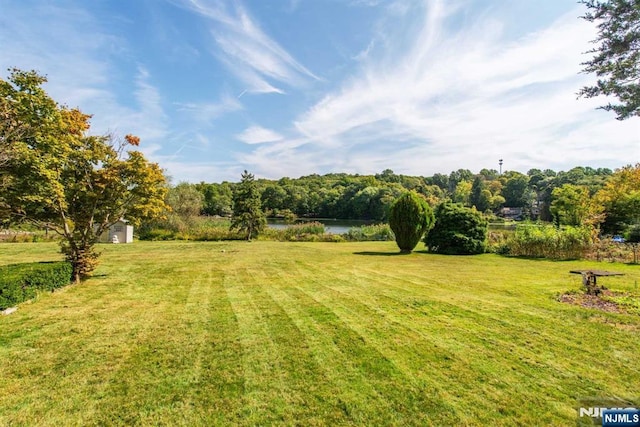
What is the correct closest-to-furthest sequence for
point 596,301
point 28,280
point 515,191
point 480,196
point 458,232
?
point 596,301
point 28,280
point 458,232
point 480,196
point 515,191

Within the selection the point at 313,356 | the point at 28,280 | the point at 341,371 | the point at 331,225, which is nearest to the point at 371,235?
the point at 28,280

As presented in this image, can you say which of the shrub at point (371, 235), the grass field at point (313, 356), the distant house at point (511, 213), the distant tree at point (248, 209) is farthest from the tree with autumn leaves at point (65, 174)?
the distant house at point (511, 213)

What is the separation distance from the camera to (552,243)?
41.2 ft

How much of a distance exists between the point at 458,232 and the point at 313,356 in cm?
1238

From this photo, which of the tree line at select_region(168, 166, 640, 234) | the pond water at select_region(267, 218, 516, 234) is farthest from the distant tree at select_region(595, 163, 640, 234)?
the pond water at select_region(267, 218, 516, 234)

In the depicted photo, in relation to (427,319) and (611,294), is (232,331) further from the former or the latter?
(611,294)

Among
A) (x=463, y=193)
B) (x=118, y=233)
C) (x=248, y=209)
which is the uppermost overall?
(x=463, y=193)

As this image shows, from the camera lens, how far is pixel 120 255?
1275 cm

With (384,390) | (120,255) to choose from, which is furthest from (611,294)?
(120,255)

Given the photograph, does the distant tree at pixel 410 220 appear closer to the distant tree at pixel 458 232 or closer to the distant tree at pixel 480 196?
the distant tree at pixel 458 232

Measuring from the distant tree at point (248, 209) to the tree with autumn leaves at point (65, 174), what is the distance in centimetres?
1206

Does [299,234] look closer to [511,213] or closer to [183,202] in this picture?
[183,202]

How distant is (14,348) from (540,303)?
25.7ft

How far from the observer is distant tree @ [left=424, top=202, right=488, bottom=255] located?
14094mm
